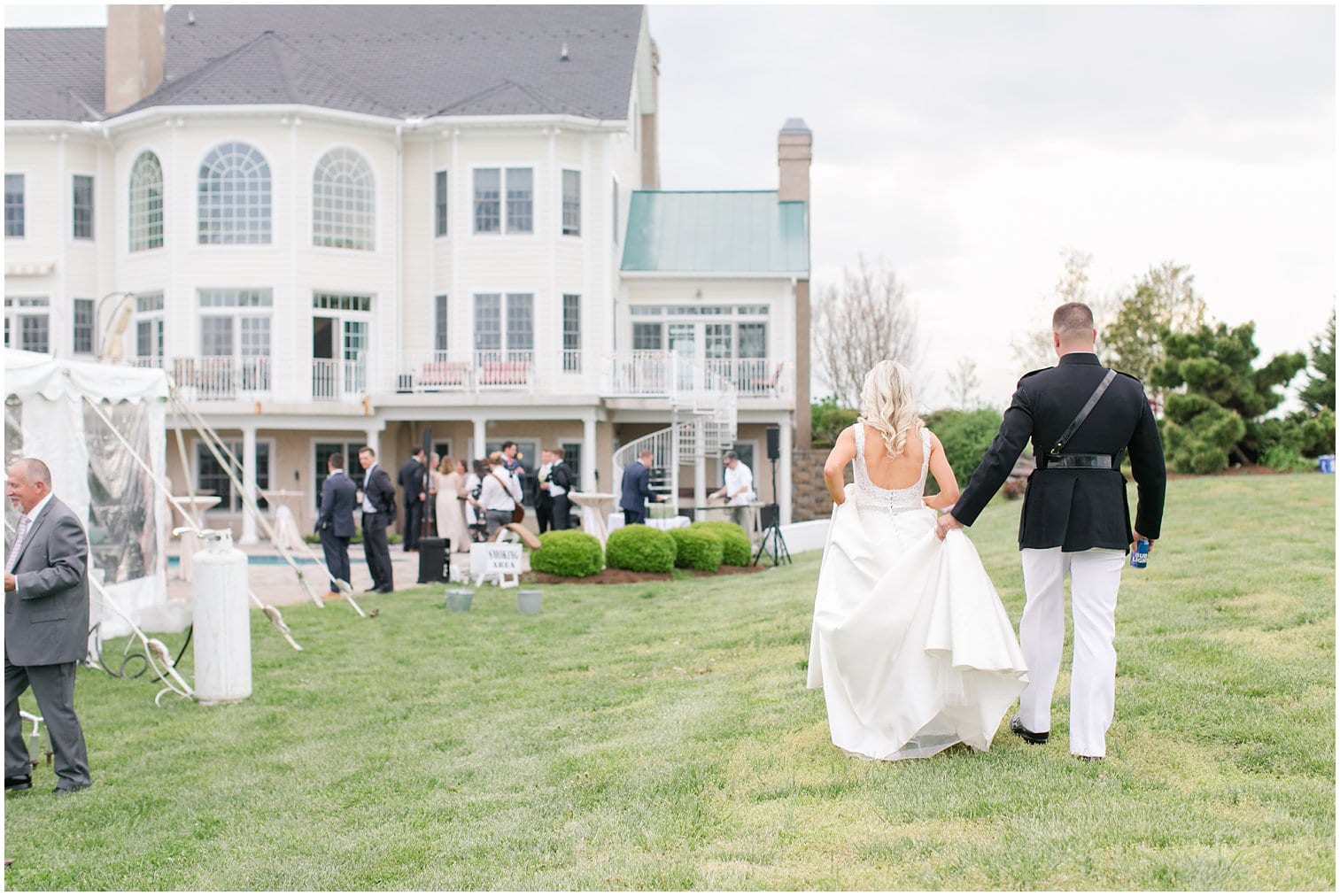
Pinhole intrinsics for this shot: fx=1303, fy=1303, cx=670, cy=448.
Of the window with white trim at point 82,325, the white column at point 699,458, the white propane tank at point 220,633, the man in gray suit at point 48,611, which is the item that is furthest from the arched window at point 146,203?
the man in gray suit at point 48,611

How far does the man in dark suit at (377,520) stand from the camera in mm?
16156

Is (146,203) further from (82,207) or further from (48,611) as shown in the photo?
(48,611)

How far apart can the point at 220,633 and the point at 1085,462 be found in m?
7.06

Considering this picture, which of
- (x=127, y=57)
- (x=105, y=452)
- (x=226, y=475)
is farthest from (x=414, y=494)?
(x=127, y=57)

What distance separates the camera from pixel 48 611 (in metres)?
7.57

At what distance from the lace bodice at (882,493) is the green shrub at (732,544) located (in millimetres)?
12809

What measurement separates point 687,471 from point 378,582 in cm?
1311

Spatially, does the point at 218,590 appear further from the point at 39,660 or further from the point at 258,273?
the point at 258,273

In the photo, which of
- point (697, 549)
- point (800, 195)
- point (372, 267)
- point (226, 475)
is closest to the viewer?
point (697, 549)

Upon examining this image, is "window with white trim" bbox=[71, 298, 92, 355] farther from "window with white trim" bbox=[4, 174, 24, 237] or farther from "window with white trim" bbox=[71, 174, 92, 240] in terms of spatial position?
"window with white trim" bbox=[4, 174, 24, 237]

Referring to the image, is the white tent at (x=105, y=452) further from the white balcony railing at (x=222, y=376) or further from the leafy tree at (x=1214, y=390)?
the leafy tree at (x=1214, y=390)

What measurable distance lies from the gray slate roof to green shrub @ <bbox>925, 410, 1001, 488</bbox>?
10.9 metres

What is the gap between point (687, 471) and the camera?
94.7ft

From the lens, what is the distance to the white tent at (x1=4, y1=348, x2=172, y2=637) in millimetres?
11219
